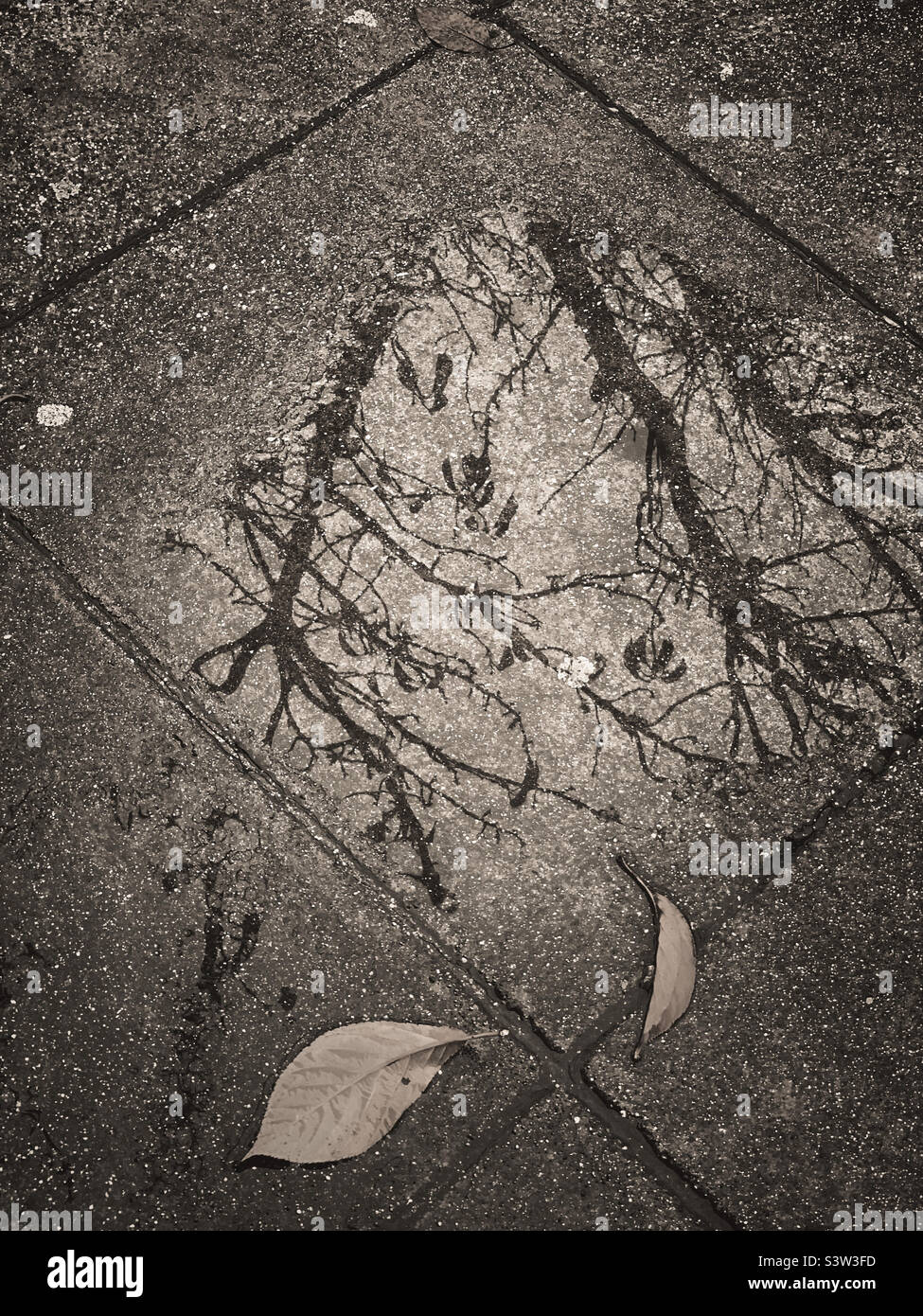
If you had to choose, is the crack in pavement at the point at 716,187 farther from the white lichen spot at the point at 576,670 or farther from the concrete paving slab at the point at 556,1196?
the concrete paving slab at the point at 556,1196

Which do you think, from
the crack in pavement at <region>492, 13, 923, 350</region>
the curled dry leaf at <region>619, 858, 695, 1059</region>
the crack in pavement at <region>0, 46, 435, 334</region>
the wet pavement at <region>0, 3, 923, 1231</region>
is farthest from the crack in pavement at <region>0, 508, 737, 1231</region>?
the crack in pavement at <region>492, 13, 923, 350</region>

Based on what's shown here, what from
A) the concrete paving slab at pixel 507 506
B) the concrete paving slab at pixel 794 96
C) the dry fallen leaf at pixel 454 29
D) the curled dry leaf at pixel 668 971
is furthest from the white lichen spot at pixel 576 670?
the dry fallen leaf at pixel 454 29

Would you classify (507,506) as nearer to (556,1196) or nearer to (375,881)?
(375,881)

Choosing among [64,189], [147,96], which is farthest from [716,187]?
[64,189]

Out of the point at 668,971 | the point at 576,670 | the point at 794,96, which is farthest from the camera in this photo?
the point at 794,96

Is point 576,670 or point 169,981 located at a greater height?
point 576,670

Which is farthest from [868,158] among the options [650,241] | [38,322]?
[38,322]

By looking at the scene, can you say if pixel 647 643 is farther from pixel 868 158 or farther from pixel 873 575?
pixel 868 158
